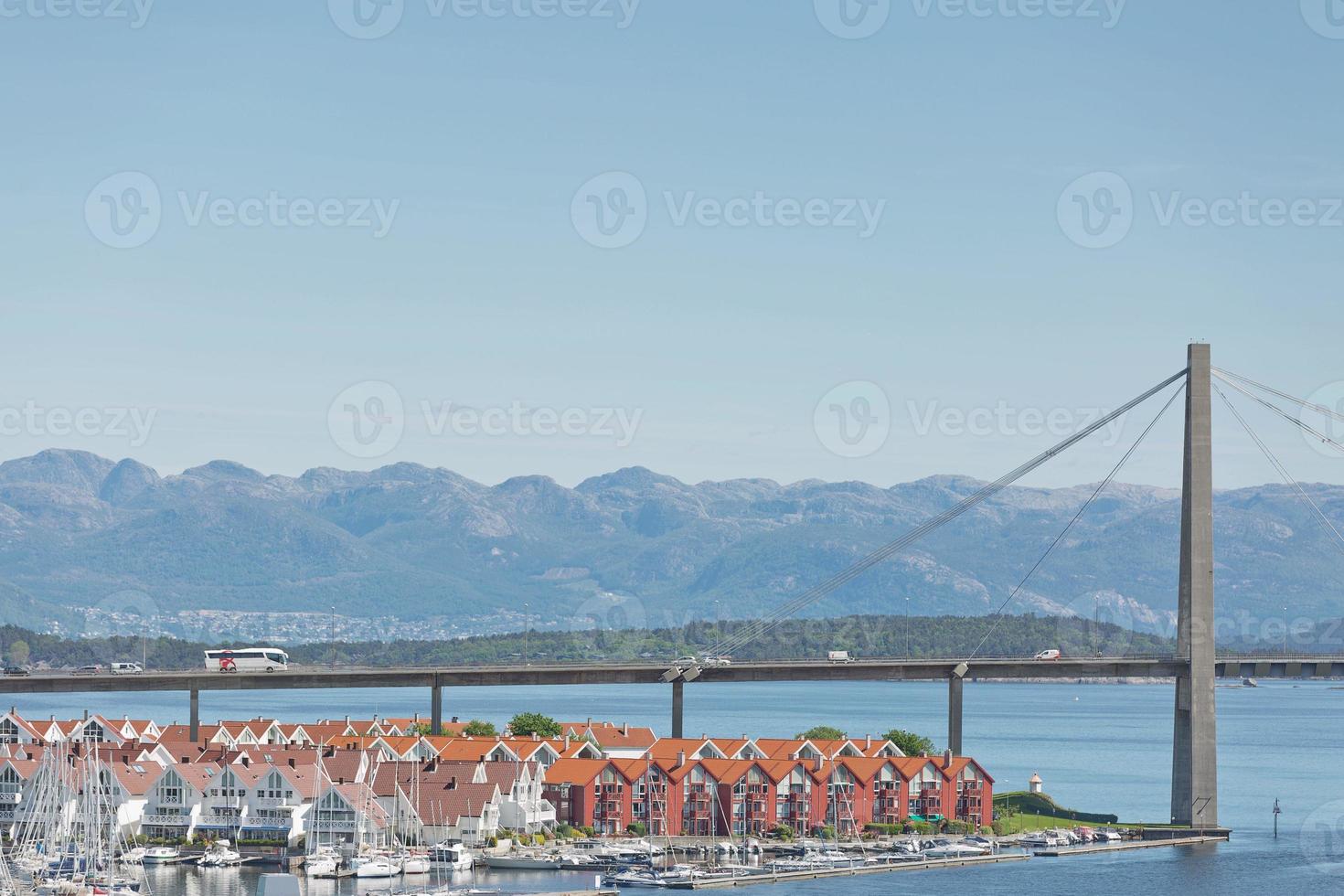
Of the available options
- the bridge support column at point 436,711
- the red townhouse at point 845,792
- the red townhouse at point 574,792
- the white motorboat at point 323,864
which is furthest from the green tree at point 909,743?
the white motorboat at point 323,864

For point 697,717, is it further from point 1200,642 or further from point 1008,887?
point 1008,887

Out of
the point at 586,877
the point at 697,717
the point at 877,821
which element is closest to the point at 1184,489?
the point at 877,821

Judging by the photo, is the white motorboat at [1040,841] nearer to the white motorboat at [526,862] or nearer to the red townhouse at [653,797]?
the red townhouse at [653,797]

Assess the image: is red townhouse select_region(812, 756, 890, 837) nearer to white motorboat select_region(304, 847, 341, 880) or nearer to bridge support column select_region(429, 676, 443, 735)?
white motorboat select_region(304, 847, 341, 880)

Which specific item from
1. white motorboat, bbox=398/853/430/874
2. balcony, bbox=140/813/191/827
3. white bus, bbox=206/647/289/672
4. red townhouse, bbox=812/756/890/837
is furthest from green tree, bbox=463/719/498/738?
white motorboat, bbox=398/853/430/874

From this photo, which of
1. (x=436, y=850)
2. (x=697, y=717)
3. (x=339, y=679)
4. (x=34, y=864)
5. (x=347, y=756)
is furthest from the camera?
(x=697, y=717)
